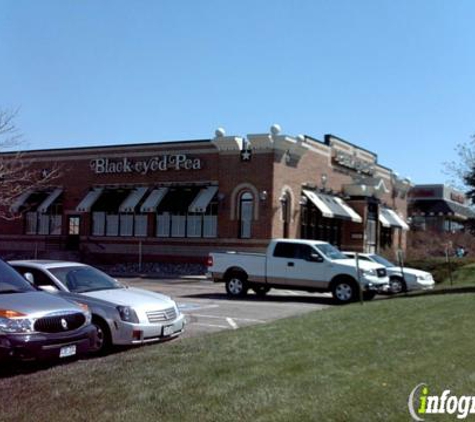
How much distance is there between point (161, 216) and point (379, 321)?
2830 centimetres

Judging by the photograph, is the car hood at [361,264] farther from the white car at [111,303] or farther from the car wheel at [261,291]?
the white car at [111,303]

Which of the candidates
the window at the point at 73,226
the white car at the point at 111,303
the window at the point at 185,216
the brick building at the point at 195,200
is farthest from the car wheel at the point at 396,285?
the window at the point at 73,226

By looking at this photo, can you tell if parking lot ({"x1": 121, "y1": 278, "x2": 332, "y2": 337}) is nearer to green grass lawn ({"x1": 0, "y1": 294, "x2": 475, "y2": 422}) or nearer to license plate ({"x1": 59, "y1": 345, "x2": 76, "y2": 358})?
license plate ({"x1": 59, "y1": 345, "x2": 76, "y2": 358})

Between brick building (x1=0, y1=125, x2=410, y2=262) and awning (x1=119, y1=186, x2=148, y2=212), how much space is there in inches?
2.6

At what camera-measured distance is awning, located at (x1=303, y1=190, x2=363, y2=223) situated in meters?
37.4

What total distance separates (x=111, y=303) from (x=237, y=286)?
11.8 metres

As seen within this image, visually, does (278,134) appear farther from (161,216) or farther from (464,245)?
(464,245)

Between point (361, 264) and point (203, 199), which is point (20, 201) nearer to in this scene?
point (203, 199)

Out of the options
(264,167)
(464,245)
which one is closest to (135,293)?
(264,167)

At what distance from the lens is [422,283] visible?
2488cm

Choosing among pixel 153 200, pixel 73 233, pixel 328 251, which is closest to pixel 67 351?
pixel 328 251

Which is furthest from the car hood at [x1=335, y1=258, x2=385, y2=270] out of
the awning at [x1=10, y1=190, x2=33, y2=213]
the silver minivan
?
the awning at [x1=10, y1=190, x2=33, y2=213]

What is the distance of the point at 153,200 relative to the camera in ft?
122

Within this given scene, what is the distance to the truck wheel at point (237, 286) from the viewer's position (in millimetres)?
22688
